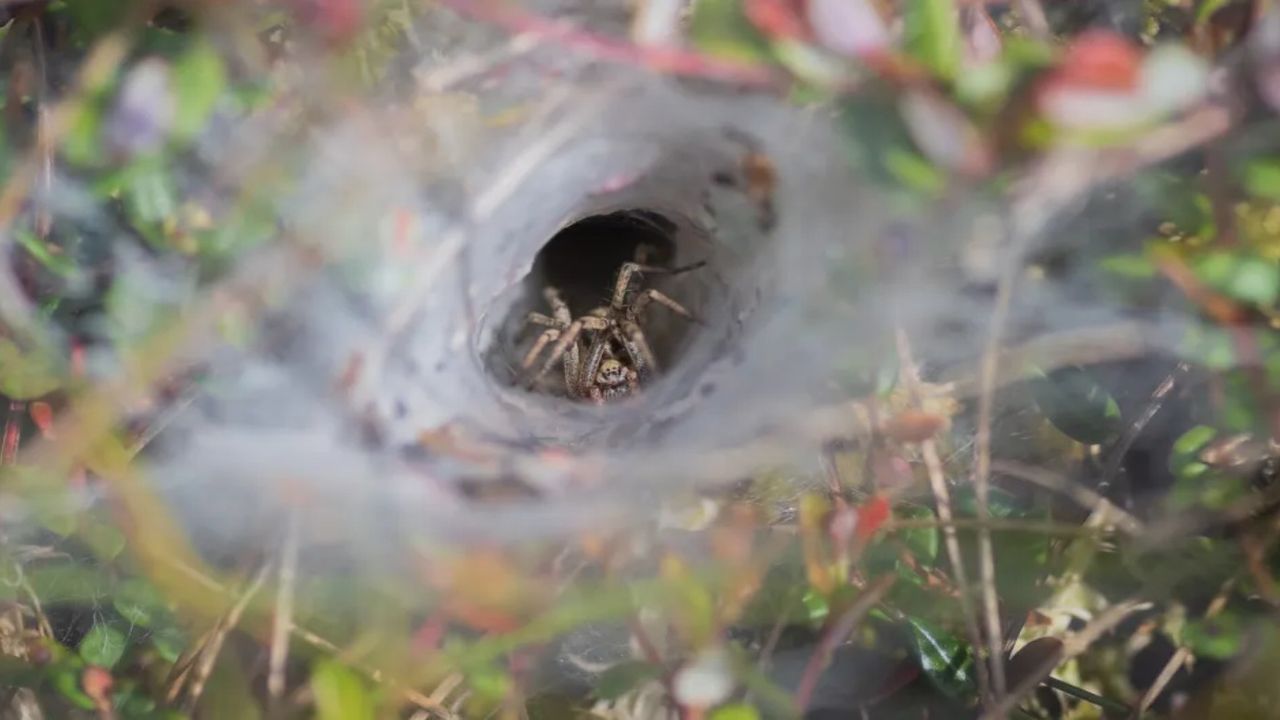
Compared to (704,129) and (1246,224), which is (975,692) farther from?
(704,129)

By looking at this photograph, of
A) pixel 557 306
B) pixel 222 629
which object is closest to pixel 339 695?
pixel 222 629

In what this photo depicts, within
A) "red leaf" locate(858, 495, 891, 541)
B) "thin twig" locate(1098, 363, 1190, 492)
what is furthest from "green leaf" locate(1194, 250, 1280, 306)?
"red leaf" locate(858, 495, 891, 541)

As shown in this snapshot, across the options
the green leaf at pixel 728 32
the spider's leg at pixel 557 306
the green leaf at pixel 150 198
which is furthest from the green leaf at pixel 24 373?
the spider's leg at pixel 557 306

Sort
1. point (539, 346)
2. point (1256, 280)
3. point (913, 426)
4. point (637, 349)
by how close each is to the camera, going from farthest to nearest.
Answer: point (637, 349) < point (539, 346) < point (913, 426) < point (1256, 280)

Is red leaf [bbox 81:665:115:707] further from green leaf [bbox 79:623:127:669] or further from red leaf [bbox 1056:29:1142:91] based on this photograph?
red leaf [bbox 1056:29:1142:91]

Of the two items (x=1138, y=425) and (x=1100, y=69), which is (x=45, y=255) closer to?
(x=1100, y=69)
